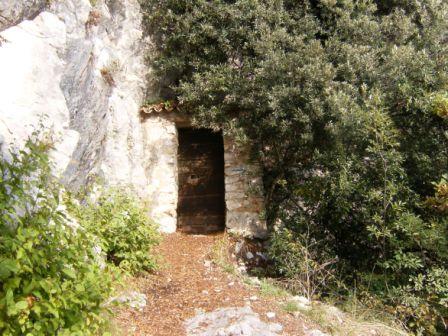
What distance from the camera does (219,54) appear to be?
25.1 feet

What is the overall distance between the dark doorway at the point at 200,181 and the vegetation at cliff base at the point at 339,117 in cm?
91

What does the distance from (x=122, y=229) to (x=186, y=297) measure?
114cm

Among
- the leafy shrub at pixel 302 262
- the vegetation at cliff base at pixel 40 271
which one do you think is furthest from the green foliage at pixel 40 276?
the leafy shrub at pixel 302 262

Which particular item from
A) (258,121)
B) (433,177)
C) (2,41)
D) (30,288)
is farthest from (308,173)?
(30,288)

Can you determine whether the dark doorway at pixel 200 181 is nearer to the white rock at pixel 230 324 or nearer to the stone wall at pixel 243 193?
the stone wall at pixel 243 193

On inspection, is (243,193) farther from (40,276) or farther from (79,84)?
(40,276)

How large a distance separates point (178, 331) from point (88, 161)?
105 inches

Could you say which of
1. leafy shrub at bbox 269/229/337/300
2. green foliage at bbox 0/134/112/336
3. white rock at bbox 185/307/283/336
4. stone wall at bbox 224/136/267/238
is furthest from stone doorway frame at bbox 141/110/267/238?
green foliage at bbox 0/134/112/336

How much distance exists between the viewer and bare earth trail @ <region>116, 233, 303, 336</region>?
Answer: 4.34 metres

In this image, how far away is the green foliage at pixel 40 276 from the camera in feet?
8.02

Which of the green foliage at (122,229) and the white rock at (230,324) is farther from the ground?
the green foliage at (122,229)

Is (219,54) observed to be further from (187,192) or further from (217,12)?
(187,192)

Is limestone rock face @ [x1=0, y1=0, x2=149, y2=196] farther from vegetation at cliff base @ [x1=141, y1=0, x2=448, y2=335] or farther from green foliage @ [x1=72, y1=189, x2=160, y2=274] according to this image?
vegetation at cliff base @ [x1=141, y1=0, x2=448, y2=335]

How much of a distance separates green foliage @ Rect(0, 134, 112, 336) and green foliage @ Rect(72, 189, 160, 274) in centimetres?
171
